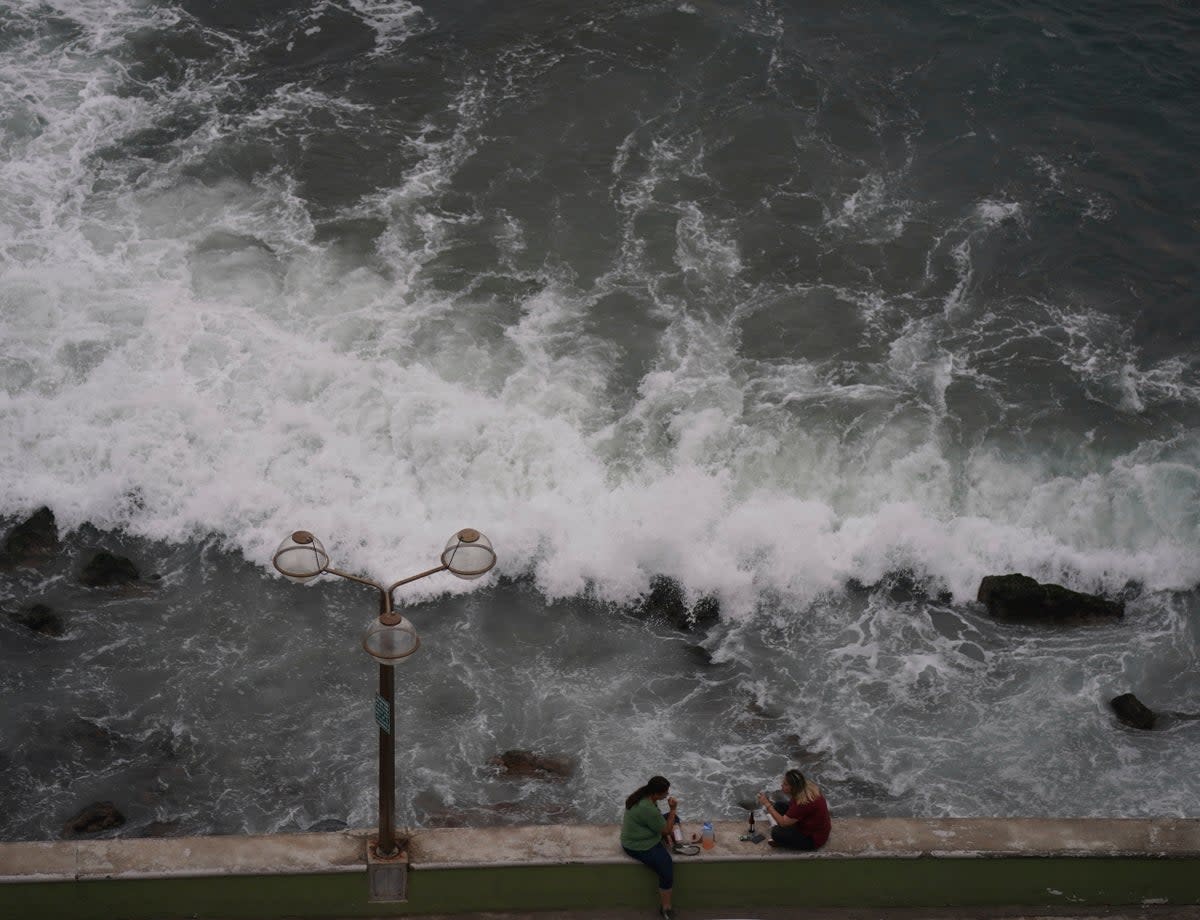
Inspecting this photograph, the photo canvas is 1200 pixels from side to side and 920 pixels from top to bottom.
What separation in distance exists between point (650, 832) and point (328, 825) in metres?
5.93

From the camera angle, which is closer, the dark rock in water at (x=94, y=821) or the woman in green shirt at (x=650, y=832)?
the woman in green shirt at (x=650, y=832)

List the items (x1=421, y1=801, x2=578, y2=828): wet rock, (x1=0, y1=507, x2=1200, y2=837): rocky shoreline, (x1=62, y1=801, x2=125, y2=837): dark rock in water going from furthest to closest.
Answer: (x1=0, y1=507, x2=1200, y2=837): rocky shoreline
(x1=421, y1=801, x2=578, y2=828): wet rock
(x1=62, y1=801, x2=125, y2=837): dark rock in water

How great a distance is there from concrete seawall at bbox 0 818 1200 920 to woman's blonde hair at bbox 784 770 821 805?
0.59 m

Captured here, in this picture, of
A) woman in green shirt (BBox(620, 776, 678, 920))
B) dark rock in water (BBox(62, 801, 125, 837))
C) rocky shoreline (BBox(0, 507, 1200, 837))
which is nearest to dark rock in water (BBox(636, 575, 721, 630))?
rocky shoreline (BBox(0, 507, 1200, 837))

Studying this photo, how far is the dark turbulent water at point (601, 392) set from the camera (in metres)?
21.0

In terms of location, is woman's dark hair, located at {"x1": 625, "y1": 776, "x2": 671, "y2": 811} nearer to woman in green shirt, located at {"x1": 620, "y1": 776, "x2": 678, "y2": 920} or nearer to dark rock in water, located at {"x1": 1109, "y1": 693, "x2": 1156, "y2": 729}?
woman in green shirt, located at {"x1": 620, "y1": 776, "x2": 678, "y2": 920}

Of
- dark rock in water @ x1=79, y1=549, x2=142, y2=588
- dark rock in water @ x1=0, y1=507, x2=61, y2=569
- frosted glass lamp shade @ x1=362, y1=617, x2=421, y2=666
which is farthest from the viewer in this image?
dark rock in water @ x1=0, y1=507, x2=61, y2=569

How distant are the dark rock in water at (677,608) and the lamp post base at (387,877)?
8.28 metres

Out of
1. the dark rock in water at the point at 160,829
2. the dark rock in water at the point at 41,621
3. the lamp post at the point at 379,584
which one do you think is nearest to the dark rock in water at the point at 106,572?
the dark rock in water at the point at 41,621

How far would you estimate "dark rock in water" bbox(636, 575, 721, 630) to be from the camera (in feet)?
75.5

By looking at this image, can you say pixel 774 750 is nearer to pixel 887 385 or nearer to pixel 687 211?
pixel 887 385

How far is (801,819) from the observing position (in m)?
15.6

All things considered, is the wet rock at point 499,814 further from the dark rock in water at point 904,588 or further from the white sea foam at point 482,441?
the dark rock in water at point 904,588

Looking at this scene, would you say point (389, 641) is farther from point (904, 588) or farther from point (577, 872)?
point (904, 588)
